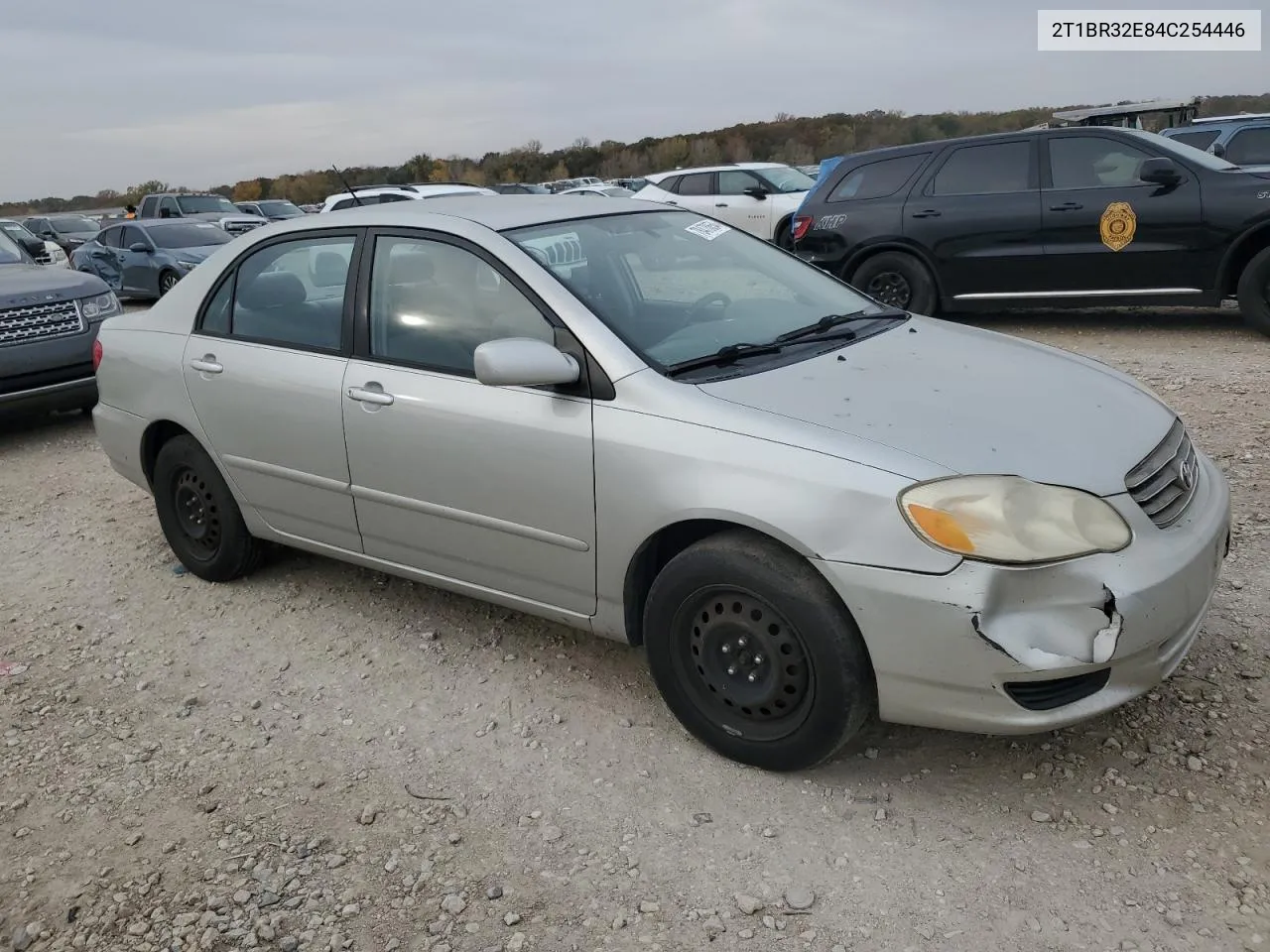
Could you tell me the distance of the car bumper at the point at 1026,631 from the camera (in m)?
2.42

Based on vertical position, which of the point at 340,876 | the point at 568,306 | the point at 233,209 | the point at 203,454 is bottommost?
the point at 340,876

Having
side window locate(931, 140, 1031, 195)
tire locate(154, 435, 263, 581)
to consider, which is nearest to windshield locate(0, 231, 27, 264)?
tire locate(154, 435, 263, 581)

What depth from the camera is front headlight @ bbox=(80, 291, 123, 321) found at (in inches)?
296

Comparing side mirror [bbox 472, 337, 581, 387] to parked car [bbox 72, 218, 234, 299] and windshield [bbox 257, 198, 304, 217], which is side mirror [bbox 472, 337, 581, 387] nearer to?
parked car [bbox 72, 218, 234, 299]

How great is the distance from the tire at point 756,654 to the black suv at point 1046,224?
20.9 ft

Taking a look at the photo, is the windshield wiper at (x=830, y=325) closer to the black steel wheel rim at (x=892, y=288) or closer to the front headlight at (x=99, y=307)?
the black steel wheel rim at (x=892, y=288)

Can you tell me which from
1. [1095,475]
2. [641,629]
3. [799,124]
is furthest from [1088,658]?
[799,124]

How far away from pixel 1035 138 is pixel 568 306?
21.7 feet

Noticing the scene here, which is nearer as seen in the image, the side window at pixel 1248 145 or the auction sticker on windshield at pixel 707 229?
the auction sticker on windshield at pixel 707 229

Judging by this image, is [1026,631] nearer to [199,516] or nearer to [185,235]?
[199,516]

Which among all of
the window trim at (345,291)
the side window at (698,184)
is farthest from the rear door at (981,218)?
the side window at (698,184)

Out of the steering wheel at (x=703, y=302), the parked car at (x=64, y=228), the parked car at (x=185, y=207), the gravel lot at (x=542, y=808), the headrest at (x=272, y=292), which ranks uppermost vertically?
the parked car at (x=64, y=228)

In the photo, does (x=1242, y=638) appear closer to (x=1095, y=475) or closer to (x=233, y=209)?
(x=1095, y=475)

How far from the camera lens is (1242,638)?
11.1 feet
